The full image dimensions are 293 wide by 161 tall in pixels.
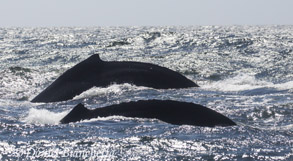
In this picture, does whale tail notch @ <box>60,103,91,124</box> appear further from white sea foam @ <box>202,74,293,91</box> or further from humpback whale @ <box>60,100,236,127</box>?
white sea foam @ <box>202,74,293,91</box>

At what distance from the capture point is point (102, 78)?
15.2 metres

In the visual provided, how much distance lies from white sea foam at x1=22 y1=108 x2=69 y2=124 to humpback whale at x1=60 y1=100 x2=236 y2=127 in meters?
0.83

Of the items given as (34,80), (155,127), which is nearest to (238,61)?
(34,80)

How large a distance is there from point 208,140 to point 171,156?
1.09 m

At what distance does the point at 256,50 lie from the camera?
38.4m

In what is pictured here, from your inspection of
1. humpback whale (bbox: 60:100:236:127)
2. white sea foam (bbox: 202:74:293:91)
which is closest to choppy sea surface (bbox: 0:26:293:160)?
white sea foam (bbox: 202:74:293:91)

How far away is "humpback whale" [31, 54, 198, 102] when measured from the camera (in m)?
14.8

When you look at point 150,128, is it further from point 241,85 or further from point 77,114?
point 241,85

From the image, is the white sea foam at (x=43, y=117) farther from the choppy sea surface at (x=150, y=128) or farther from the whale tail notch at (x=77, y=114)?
the whale tail notch at (x=77, y=114)

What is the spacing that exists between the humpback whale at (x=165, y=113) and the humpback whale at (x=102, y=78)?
4.02m

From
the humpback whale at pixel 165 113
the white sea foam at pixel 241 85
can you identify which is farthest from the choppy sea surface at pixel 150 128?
the humpback whale at pixel 165 113

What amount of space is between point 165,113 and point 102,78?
5.45 meters

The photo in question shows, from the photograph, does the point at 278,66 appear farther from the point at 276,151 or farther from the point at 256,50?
the point at 276,151

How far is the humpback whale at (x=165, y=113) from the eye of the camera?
31.9 feet
